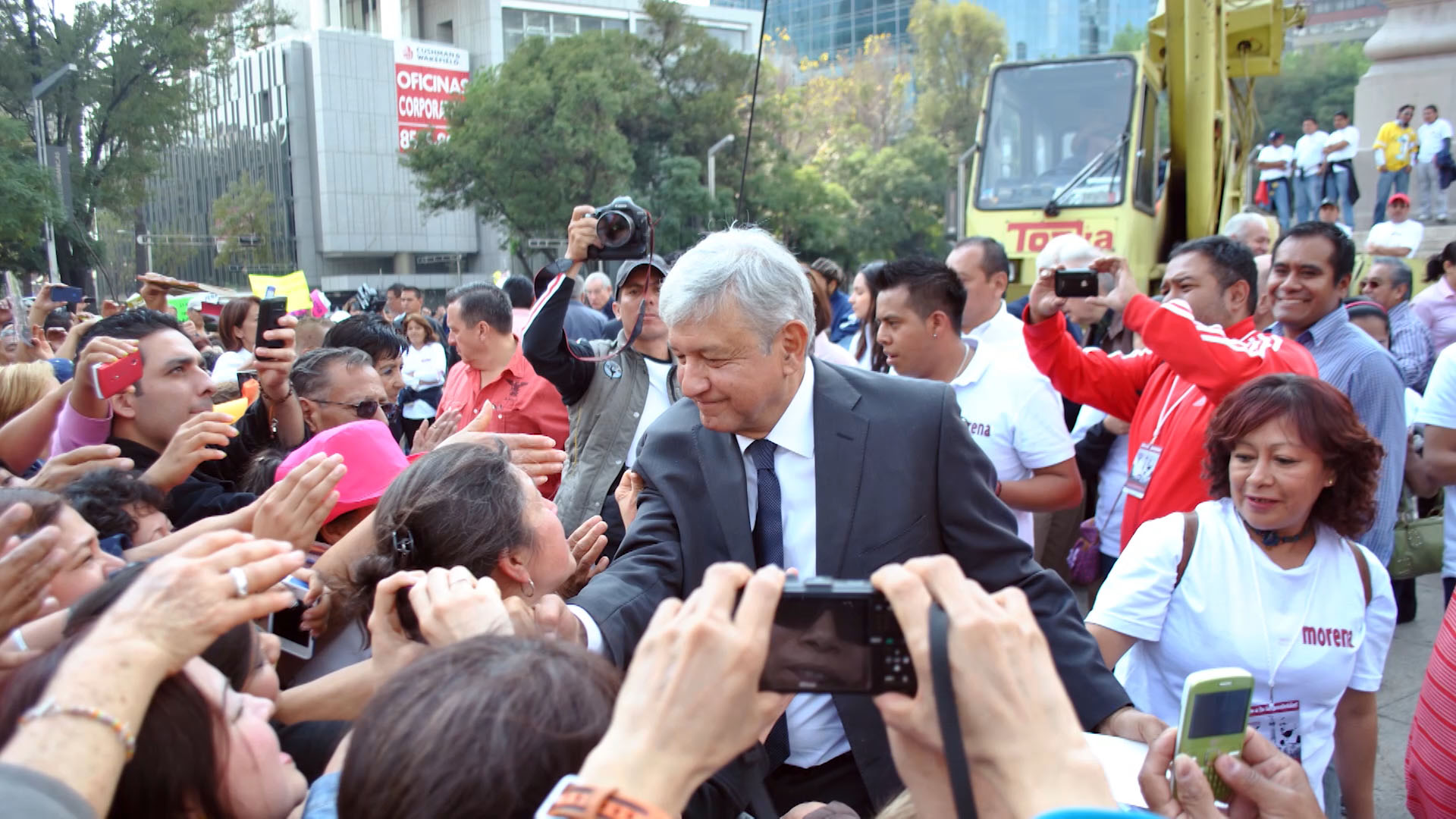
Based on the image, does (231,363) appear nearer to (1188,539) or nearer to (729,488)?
(729,488)

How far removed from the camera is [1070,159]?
9.46 m

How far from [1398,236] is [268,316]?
9.96m

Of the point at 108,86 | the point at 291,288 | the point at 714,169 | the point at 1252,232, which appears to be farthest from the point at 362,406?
the point at 714,169

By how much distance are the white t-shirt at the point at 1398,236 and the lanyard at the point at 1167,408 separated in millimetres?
6817

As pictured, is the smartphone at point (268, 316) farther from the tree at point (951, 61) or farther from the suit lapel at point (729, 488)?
the tree at point (951, 61)

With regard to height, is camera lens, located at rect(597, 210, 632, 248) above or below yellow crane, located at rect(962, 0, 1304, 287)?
below

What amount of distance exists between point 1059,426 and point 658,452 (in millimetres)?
1924

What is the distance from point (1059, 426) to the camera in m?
3.73

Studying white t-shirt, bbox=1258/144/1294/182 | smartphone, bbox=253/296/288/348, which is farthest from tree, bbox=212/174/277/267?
smartphone, bbox=253/296/288/348

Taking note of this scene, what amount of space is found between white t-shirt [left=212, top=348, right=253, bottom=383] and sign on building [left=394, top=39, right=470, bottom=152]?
1689 inches

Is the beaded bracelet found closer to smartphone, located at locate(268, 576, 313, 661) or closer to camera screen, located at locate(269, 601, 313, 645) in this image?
smartphone, located at locate(268, 576, 313, 661)

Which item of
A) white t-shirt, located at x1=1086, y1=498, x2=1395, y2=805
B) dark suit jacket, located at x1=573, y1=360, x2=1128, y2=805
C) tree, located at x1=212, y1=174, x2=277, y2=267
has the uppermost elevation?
tree, located at x1=212, y1=174, x2=277, y2=267

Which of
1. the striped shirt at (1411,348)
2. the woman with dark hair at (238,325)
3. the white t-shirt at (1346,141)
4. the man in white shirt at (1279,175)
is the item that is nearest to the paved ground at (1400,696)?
the striped shirt at (1411,348)

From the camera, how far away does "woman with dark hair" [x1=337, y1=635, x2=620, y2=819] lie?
3.67 ft
